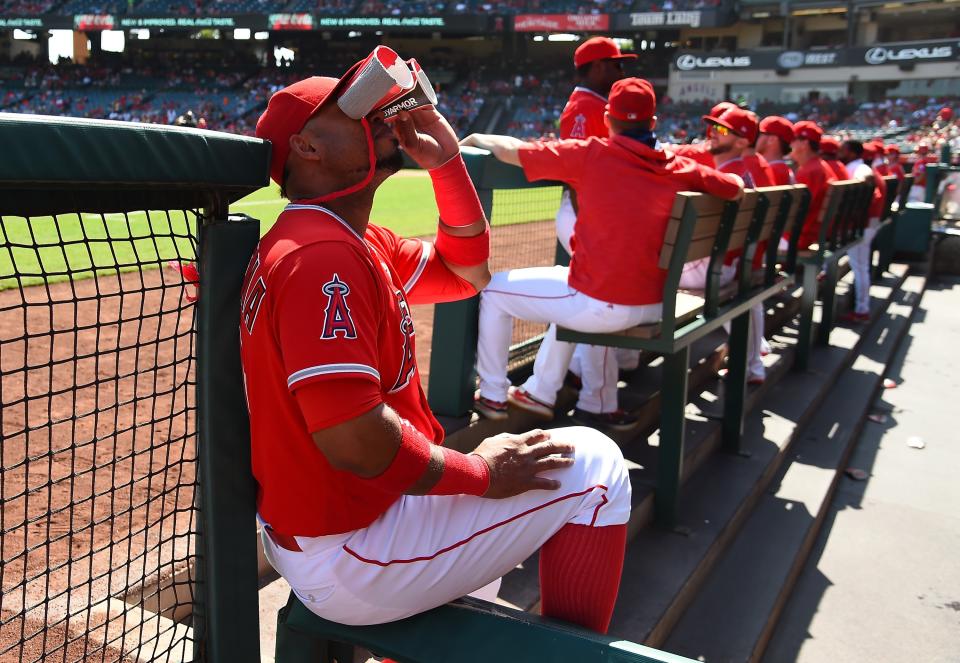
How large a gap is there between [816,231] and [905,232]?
599cm

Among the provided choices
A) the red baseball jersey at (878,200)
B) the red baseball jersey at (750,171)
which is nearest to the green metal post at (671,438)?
the red baseball jersey at (750,171)

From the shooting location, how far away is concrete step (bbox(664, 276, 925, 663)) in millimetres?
2762

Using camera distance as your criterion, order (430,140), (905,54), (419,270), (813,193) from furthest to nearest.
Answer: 1. (905,54)
2. (813,193)
3. (419,270)
4. (430,140)

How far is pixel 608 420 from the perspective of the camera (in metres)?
3.81

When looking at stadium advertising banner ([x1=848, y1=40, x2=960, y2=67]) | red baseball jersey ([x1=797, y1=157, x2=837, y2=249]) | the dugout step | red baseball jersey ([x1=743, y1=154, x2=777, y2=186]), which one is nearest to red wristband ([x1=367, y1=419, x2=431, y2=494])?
the dugout step

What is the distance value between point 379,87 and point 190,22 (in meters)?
46.7

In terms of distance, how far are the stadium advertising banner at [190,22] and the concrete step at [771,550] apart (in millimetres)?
42245

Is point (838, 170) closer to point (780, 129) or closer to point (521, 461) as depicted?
point (780, 129)

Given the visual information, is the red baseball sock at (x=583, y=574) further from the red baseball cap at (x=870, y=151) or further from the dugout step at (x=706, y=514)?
the red baseball cap at (x=870, y=151)

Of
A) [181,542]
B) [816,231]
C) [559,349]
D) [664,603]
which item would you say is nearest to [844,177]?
[816,231]

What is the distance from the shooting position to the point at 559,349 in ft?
11.7

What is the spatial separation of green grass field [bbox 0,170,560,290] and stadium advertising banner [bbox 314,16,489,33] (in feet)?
75.4

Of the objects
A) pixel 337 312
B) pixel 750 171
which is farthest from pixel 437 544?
pixel 750 171

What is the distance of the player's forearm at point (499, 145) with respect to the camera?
328cm
